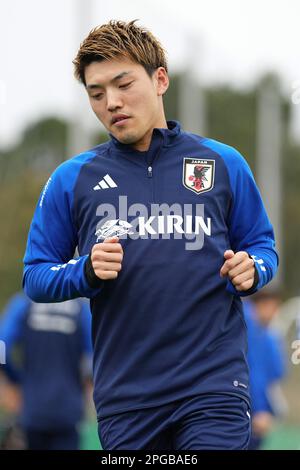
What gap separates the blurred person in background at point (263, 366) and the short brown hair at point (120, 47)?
4934mm

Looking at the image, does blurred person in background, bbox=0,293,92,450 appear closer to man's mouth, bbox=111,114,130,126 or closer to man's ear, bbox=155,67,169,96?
man's ear, bbox=155,67,169,96

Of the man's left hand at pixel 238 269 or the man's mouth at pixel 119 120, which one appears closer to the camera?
the man's left hand at pixel 238 269

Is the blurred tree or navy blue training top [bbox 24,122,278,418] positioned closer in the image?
navy blue training top [bbox 24,122,278,418]

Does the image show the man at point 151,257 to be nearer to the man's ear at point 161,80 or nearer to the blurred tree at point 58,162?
the man's ear at point 161,80

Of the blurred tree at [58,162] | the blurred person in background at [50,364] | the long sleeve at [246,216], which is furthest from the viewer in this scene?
the blurred tree at [58,162]

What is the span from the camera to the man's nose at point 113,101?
195 inches

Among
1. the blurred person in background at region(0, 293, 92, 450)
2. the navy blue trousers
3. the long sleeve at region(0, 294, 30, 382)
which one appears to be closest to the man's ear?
the navy blue trousers

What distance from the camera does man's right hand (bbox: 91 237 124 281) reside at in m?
4.71

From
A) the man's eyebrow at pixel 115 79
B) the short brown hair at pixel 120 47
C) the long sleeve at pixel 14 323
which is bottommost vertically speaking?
the long sleeve at pixel 14 323

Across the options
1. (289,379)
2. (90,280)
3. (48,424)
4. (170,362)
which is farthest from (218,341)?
(289,379)

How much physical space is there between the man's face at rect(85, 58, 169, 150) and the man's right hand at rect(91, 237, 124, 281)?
0.53m

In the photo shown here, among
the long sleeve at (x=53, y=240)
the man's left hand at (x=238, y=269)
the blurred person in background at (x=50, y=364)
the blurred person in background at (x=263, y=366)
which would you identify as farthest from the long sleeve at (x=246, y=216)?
the blurred person in background at (x=50, y=364)

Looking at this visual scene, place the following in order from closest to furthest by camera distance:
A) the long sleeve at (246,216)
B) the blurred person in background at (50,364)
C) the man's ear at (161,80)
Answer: the long sleeve at (246,216)
the man's ear at (161,80)
the blurred person in background at (50,364)

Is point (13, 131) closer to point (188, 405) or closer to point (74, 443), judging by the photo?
point (74, 443)
